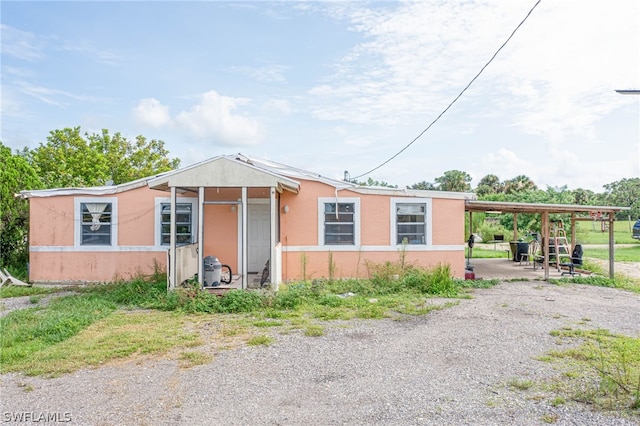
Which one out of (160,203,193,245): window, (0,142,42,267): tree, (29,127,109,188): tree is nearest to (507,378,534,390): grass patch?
(160,203,193,245): window

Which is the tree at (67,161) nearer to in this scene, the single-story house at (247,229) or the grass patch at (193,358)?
the single-story house at (247,229)

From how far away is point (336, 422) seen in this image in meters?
3.97

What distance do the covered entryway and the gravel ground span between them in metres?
3.49

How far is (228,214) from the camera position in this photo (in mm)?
12406

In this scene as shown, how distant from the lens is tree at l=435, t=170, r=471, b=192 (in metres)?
38.6

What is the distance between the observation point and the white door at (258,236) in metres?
12.5

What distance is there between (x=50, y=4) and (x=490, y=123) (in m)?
14.9

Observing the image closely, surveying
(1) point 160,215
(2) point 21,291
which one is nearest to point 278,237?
(1) point 160,215

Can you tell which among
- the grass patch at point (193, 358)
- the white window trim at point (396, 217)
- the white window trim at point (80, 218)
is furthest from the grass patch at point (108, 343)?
the white window trim at point (396, 217)

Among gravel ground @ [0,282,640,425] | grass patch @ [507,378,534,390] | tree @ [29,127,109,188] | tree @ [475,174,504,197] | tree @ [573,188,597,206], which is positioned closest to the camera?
gravel ground @ [0,282,640,425]

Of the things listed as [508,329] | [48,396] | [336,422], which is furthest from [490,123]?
[48,396]

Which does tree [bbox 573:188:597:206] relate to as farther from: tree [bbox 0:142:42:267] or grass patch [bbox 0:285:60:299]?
tree [bbox 0:142:42:267]

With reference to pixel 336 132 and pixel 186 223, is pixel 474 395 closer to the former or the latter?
pixel 186 223

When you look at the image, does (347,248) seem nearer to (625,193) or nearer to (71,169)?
(71,169)
